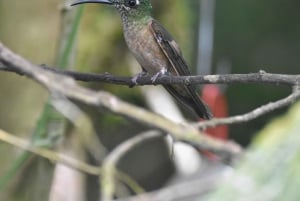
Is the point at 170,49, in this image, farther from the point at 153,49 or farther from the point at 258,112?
the point at 258,112

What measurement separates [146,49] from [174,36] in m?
1.75

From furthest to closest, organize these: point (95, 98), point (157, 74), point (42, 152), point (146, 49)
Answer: point (146, 49) < point (157, 74) < point (42, 152) < point (95, 98)

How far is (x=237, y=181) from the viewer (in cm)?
44

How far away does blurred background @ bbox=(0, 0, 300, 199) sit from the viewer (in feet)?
11.5

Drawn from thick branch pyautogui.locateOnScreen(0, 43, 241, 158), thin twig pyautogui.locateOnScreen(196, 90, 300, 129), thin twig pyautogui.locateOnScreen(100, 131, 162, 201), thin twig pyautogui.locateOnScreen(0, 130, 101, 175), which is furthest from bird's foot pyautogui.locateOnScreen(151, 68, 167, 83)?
thick branch pyautogui.locateOnScreen(0, 43, 241, 158)

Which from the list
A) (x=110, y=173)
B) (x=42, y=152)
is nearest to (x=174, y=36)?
(x=42, y=152)

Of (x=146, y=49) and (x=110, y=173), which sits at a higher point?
(x=146, y=49)

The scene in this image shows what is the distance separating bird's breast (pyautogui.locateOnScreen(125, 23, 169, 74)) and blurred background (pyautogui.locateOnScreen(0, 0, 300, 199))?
262 mm

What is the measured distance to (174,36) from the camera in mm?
4109

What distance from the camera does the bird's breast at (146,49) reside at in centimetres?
236

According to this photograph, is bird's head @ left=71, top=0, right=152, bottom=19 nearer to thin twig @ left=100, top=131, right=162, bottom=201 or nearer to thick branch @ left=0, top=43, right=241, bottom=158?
thin twig @ left=100, top=131, right=162, bottom=201

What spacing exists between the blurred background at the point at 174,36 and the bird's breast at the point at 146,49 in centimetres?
26

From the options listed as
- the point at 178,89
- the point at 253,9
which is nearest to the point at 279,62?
the point at 253,9

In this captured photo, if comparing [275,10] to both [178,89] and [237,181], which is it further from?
[237,181]
